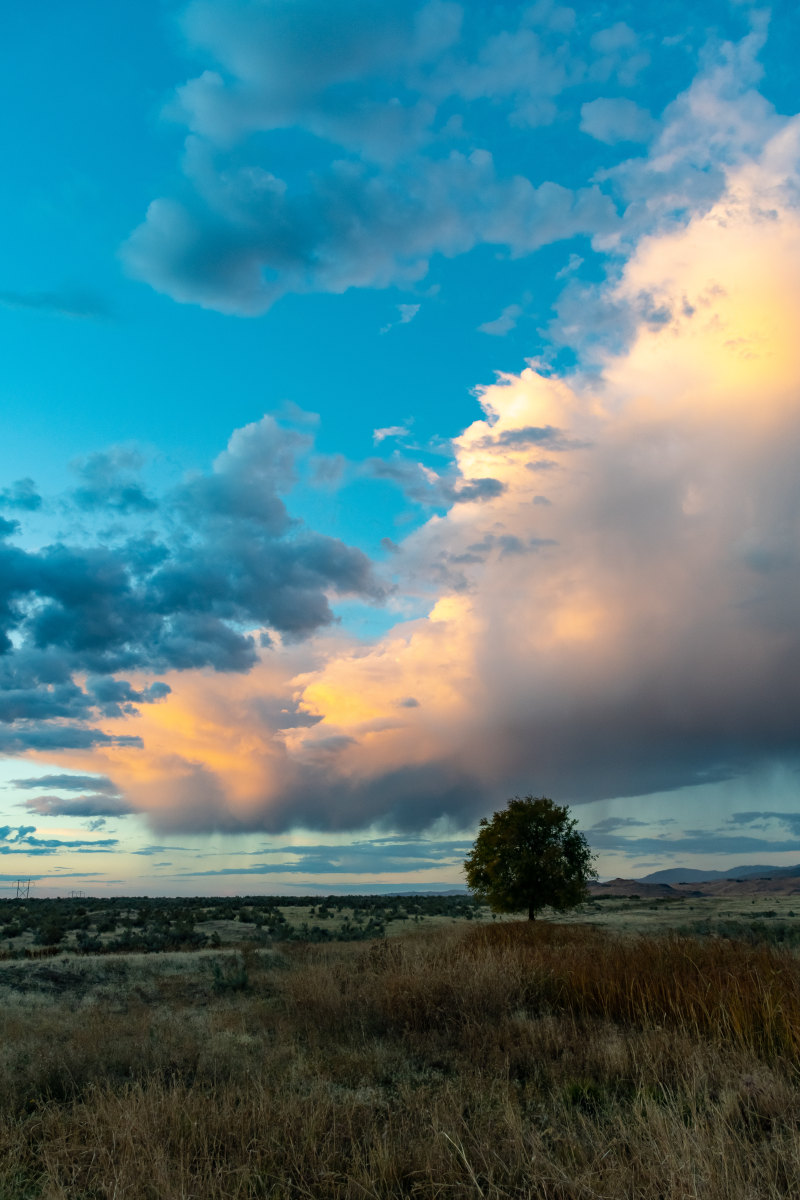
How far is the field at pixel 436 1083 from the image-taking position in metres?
5.84

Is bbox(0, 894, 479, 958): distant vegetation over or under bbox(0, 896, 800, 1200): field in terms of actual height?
under

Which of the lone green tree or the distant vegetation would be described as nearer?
the distant vegetation

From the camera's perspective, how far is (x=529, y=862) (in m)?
44.8

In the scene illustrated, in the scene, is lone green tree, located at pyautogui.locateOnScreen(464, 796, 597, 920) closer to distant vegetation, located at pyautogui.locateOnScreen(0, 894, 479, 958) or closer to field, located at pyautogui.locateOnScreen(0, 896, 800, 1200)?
distant vegetation, located at pyautogui.locateOnScreen(0, 894, 479, 958)

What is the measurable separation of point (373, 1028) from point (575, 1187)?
8494mm

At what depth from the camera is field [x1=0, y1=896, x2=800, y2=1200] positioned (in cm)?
584

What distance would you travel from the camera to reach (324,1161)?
251 inches

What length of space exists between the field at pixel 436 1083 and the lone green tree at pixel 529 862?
27.5 m

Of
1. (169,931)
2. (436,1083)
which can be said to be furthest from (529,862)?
(436,1083)

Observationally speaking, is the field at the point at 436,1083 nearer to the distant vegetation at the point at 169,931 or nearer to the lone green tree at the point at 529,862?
the distant vegetation at the point at 169,931

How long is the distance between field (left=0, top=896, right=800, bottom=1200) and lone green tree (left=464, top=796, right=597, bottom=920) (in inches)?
1084

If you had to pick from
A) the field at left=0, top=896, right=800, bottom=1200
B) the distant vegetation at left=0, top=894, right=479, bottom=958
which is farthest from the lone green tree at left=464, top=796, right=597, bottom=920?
the field at left=0, top=896, right=800, bottom=1200

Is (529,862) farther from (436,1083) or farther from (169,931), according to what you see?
(436,1083)

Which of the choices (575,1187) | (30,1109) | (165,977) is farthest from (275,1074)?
(165,977)
